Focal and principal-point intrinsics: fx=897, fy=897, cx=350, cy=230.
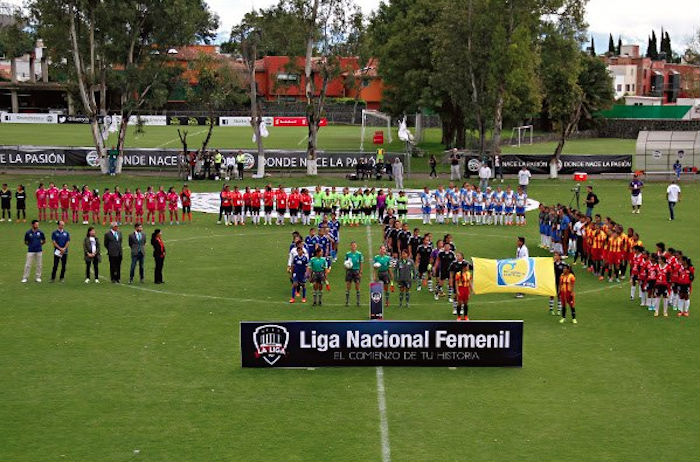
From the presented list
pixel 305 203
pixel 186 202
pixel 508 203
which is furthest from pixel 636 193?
pixel 186 202

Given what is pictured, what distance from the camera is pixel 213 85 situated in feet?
240

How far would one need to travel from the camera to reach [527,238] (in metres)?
33.6

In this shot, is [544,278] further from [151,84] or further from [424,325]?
[151,84]

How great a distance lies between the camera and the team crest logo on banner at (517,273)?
73.6 ft

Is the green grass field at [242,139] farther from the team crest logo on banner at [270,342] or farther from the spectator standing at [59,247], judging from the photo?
the team crest logo on banner at [270,342]

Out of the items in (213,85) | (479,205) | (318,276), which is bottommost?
(318,276)

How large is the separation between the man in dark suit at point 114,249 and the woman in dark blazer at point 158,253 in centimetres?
98

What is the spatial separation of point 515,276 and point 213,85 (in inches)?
2141

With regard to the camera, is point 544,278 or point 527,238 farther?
point 527,238

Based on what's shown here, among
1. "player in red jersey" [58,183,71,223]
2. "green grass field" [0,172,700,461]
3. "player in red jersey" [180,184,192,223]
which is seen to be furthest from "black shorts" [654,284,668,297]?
"player in red jersey" [58,183,71,223]

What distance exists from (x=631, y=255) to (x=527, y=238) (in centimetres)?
879

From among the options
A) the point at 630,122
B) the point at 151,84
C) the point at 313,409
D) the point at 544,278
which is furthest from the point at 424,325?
the point at 630,122

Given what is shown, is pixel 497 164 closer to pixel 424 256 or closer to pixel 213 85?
pixel 424 256

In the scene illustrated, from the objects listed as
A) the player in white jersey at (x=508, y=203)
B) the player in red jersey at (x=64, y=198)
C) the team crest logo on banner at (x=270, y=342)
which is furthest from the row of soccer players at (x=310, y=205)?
the team crest logo on banner at (x=270, y=342)
